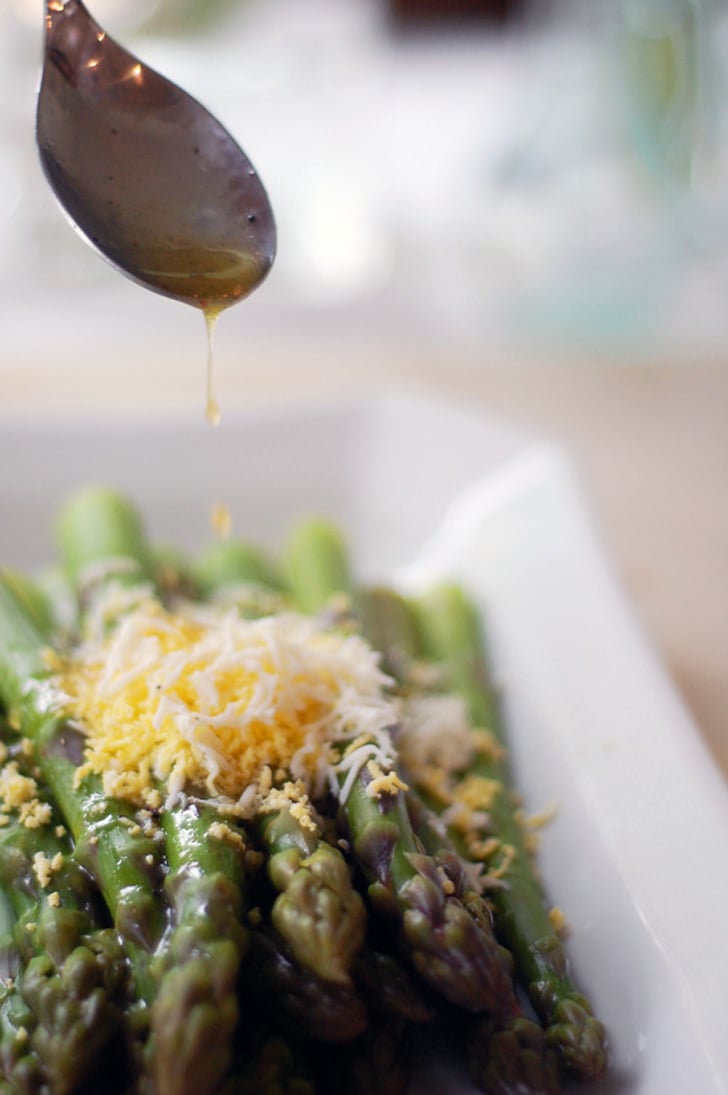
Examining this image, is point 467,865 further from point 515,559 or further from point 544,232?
point 544,232

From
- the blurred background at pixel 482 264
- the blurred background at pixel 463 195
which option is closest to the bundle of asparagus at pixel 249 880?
the blurred background at pixel 482 264

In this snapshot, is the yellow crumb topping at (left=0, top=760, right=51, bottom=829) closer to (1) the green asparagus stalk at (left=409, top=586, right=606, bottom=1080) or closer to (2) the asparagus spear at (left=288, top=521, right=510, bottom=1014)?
(2) the asparagus spear at (left=288, top=521, right=510, bottom=1014)

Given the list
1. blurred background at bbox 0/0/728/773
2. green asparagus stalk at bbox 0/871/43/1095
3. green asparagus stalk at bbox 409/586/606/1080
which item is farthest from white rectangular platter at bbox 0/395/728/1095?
green asparagus stalk at bbox 0/871/43/1095

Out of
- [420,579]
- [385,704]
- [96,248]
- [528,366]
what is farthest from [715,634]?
[96,248]

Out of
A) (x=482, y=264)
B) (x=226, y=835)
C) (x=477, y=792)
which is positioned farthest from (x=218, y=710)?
(x=482, y=264)

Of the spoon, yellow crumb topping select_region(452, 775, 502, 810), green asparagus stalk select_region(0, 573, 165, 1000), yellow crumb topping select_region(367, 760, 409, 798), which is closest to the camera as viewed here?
green asparagus stalk select_region(0, 573, 165, 1000)

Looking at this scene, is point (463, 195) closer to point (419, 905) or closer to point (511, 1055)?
point (419, 905)

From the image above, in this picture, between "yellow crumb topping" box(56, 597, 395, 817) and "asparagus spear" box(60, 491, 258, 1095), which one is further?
"yellow crumb topping" box(56, 597, 395, 817)
